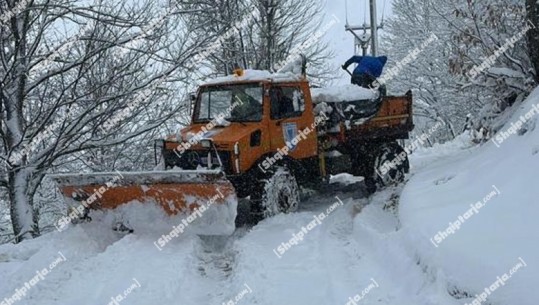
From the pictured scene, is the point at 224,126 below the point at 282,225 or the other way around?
the other way around

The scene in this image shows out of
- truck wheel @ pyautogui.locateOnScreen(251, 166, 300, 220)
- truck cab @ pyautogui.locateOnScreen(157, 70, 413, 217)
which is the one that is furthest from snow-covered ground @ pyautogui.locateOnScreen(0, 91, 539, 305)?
truck cab @ pyautogui.locateOnScreen(157, 70, 413, 217)

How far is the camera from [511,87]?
8469mm

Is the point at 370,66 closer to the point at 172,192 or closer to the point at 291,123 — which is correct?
the point at 291,123

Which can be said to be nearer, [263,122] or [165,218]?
[165,218]

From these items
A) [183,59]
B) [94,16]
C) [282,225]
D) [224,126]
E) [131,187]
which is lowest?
[282,225]

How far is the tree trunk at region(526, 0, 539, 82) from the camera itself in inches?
303

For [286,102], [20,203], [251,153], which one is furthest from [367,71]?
[20,203]

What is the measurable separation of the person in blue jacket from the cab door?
7.35ft

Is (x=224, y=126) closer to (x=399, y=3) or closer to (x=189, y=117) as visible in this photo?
(x=189, y=117)

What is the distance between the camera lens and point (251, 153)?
317 inches

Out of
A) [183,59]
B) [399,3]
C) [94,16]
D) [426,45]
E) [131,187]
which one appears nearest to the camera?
[131,187]

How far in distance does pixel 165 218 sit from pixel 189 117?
206cm

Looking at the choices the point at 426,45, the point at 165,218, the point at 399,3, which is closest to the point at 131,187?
the point at 165,218

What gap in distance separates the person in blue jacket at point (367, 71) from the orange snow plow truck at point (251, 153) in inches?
22.1
